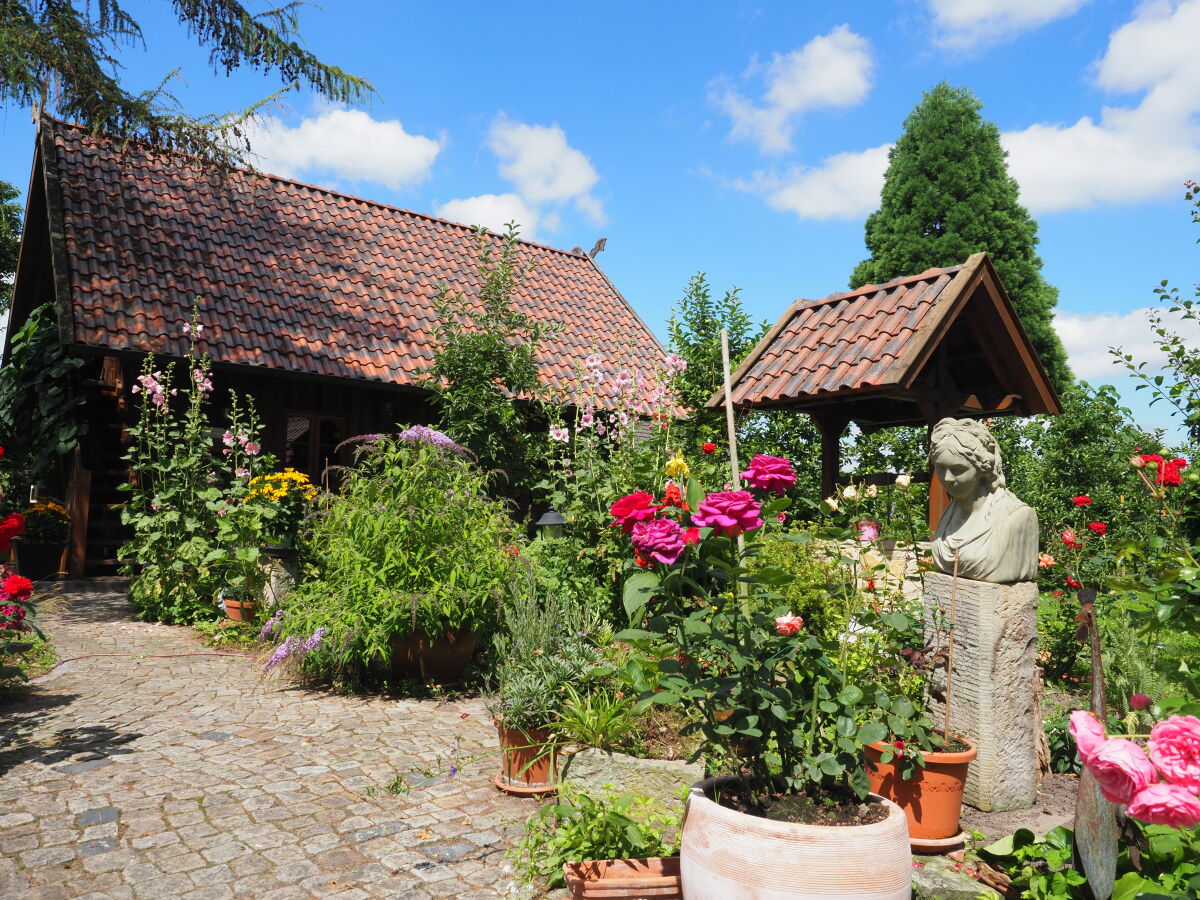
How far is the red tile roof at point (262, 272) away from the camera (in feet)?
29.2

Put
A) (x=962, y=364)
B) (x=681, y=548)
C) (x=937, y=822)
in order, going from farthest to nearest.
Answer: (x=962, y=364) → (x=937, y=822) → (x=681, y=548)

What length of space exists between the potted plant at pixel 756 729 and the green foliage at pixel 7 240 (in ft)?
74.0

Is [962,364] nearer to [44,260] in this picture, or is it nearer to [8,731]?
[8,731]

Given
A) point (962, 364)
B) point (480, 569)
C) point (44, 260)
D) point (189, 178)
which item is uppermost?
point (189, 178)

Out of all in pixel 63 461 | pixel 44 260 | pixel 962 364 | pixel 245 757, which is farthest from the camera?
pixel 44 260

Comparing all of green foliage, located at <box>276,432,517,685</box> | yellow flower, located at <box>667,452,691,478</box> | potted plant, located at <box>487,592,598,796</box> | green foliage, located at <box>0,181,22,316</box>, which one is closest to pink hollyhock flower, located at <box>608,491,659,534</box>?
potted plant, located at <box>487,592,598,796</box>

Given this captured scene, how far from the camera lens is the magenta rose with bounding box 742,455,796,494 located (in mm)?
2545

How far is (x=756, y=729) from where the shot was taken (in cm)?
241

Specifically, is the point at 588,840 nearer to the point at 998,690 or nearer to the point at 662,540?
the point at 662,540

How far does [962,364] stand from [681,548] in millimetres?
5682

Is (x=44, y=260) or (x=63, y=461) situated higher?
(x=44, y=260)

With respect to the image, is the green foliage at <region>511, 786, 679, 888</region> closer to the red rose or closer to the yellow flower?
the yellow flower

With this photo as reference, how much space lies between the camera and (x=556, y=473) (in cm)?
619

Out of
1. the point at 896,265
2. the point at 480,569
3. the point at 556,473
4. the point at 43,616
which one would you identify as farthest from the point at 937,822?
the point at 896,265
